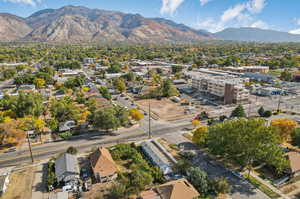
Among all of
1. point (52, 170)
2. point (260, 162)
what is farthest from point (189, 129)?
point (52, 170)

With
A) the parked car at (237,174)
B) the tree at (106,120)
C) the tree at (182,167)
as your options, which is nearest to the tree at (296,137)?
the parked car at (237,174)

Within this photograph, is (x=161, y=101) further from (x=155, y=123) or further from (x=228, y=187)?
(x=228, y=187)

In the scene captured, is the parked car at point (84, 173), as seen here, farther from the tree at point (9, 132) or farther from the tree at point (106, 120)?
the tree at point (9, 132)

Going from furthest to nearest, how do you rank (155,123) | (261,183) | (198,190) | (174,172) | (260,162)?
(155,123)
(260,162)
(174,172)
(261,183)
(198,190)

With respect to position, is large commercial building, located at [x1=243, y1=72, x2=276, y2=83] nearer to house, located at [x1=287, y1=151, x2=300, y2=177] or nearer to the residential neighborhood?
the residential neighborhood

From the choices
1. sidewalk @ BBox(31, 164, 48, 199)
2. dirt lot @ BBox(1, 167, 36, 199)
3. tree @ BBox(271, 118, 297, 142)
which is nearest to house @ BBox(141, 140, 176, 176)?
sidewalk @ BBox(31, 164, 48, 199)

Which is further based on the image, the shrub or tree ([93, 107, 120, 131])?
tree ([93, 107, 120, 131])

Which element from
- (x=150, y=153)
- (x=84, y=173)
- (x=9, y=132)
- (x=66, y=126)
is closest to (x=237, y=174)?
(x=150, y=153)

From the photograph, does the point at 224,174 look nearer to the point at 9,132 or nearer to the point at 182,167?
the point at 182,167
